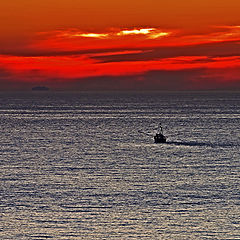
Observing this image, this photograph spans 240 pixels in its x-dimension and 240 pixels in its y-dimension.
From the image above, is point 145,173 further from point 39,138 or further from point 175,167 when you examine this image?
point 39,138

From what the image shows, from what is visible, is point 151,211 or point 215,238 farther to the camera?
point 151,211

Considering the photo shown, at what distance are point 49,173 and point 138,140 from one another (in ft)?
197

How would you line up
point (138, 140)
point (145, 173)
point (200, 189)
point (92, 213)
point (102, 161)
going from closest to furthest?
point (92, 213) < point (200, 189) < point (145, 173) < point (102, 161) < point (138, 140)

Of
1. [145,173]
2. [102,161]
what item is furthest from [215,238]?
[102,161]

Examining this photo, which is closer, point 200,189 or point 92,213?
point 92,213

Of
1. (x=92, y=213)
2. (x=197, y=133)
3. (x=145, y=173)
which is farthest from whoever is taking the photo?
(x=197, y=133)

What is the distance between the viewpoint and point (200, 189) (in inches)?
2847

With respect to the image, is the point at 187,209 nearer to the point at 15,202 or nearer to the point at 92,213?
the point at 92,213

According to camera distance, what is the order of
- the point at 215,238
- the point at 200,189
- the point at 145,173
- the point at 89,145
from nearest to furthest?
the point at 215,238 < the point at 200,189 < the point at 145,173 < the point at 89,145

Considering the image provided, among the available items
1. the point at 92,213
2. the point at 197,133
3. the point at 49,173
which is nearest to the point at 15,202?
the point at 92,213

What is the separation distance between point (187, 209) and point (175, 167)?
32378mm

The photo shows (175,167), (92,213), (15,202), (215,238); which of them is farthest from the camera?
(175,167)

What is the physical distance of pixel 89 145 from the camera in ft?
429

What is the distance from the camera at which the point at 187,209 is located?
2391 inches
